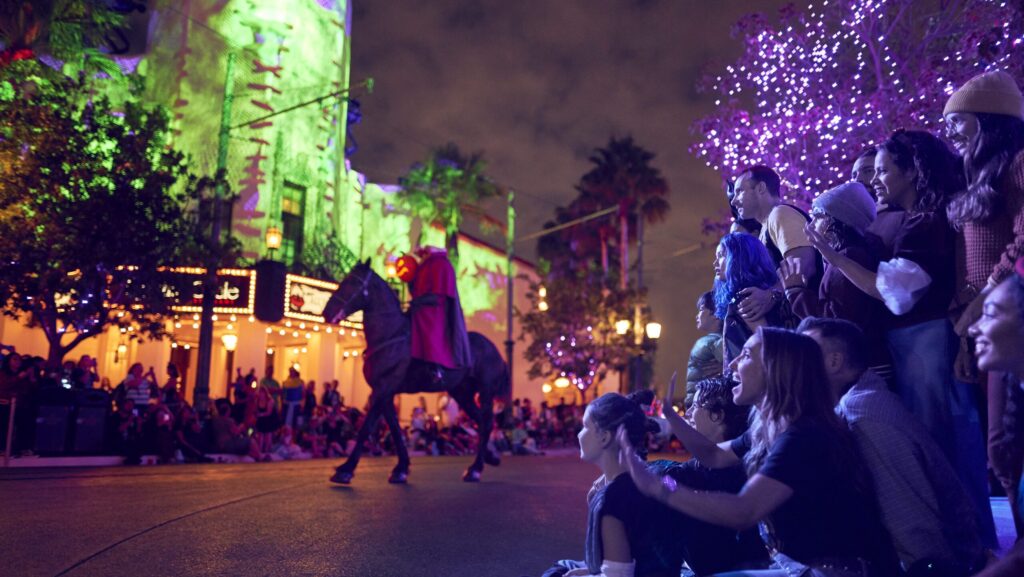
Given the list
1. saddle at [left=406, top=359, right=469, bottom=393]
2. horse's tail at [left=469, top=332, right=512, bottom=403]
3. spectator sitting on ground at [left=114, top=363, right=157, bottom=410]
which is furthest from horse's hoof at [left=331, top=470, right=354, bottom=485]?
spectator sitting on ground at [left=114, top=363, right=157, bottom=410]

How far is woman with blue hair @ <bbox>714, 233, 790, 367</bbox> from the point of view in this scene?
439 centimetres

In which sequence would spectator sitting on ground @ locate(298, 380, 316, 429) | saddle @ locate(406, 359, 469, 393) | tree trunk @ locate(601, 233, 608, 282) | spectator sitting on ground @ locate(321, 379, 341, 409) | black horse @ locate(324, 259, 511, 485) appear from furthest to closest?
tree trunk @ locate(601, 233, 608, 282), spectator sitting on ground @ locate(321, 379, 341, 409), spectator sitting on ground @ locate(298, 380, 316, 429), saddle @ locate(406, 359, 469, 393), black horse @ locate(324, 259, 511, 485)

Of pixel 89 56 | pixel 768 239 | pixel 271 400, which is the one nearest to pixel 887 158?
pixel 768 239

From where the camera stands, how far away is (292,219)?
28.4 meters

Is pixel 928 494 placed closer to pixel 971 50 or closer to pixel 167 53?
pixel 971 50

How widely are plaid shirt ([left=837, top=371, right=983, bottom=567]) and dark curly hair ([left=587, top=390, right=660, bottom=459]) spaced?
2.64ft

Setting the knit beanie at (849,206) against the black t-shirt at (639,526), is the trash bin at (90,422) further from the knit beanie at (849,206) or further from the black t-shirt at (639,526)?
the knit beanie at (849,206)

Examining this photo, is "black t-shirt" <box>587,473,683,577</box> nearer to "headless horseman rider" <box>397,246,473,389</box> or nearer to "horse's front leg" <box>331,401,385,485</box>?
"horse's front leg" <box>331,401,385,485</box>

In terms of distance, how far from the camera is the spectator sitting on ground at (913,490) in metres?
2.70

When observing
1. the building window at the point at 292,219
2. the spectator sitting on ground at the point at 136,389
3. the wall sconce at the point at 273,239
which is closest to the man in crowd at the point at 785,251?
the spectator sitting on ground at the point at 136,389

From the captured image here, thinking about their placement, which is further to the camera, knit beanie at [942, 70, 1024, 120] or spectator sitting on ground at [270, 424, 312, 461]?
spectator sitting on ground at [270, 424, 312, 461]

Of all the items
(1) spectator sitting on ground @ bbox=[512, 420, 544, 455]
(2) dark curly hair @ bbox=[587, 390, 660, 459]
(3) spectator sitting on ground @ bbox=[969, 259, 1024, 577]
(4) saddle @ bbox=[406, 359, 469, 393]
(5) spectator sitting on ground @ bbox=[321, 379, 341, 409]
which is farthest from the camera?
(1) spectator sitting on ground @ bbox=[512, 420, 544, 455]

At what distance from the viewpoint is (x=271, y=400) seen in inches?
690

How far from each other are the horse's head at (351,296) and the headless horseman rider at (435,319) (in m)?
0.57
